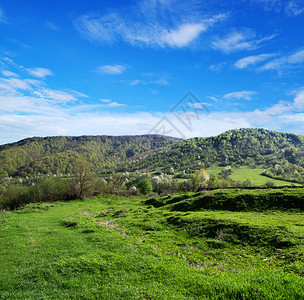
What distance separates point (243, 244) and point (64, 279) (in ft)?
39.7

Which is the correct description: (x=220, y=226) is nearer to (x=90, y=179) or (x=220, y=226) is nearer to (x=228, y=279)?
(x=228, y=279)

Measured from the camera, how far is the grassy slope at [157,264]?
24.8 ft

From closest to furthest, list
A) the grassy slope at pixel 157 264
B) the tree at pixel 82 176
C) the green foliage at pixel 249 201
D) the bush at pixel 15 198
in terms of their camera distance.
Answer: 1. the grassy slope at pixel 157 264
2. the green foliage at pixel 249 201
3. the bush at pixel 15 198
4. the tree at pixel 82 176

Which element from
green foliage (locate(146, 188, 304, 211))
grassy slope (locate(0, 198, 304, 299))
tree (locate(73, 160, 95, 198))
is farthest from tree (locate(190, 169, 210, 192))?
grassy slope (locate(0, 198, 304, 299))

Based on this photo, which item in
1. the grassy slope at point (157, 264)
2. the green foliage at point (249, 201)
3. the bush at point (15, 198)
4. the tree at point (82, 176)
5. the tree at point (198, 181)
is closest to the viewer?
the grassy slope at point (157, 264)

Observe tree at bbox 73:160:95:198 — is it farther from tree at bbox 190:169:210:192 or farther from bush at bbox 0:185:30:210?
tree at bbox 190:169:210:192

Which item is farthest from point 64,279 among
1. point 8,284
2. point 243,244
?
point 243,244

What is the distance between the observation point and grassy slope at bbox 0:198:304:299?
757 centimetres

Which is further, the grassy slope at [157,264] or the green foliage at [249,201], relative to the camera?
the green foliage at [249,201]

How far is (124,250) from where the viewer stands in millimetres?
13070

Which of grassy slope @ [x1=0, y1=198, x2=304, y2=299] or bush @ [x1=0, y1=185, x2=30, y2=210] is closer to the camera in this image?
grassy slope @ [x1=0, y1=198, x2=304, y2=299]

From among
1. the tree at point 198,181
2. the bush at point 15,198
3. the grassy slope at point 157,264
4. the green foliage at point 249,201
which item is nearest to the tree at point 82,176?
the bush at point 15,198

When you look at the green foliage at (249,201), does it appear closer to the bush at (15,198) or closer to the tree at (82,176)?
the tree at (82,176)

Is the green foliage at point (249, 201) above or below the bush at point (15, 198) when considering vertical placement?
above
